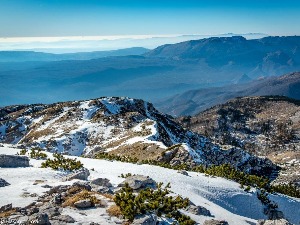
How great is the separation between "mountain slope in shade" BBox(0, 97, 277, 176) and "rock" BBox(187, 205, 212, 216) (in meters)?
30.6

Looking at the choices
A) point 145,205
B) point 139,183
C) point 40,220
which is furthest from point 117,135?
point 40,220

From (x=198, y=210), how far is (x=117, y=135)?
207 feet

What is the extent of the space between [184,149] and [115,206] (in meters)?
40.6

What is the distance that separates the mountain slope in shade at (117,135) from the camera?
71.4m

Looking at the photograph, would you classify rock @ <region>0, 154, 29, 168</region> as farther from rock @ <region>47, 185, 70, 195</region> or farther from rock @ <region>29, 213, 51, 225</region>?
rock @ <region>29, 213, 51, 225</region>

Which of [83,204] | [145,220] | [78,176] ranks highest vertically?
[145,220]

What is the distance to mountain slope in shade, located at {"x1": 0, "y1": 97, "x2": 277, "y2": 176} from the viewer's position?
71.4 metres

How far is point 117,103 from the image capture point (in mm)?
121562

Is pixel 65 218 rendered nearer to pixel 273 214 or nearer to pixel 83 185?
pixel 83 185

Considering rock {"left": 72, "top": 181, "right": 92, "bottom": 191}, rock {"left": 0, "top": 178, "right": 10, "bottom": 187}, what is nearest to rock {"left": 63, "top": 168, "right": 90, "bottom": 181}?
rock {"left": 72, "top": 181, "right": 92, "bottom": 191}

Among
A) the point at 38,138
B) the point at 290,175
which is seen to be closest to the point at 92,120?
A: the point at 38,138

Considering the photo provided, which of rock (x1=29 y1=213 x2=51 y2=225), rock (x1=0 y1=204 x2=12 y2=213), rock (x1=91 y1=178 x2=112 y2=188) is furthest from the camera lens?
rock (x1=91 y1=178 x2=112 y2=188)

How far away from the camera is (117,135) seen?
90.2 m

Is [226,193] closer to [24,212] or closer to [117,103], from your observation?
[24,212]
